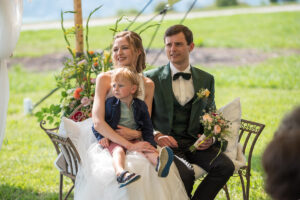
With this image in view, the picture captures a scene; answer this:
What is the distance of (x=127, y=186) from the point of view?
273 centimetres

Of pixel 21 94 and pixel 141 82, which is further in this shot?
pixel 21 94

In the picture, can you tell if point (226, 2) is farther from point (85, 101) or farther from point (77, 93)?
point (85, 101)

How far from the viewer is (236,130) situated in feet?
11.4

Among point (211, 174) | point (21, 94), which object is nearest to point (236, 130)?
point (211, 174)

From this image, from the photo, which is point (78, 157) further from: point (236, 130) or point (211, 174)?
point (236, 130)

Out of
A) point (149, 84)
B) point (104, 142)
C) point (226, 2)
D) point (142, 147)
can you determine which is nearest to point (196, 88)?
point (149, 84)

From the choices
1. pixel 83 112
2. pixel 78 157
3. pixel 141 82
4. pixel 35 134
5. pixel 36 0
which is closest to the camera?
pixel 78 157

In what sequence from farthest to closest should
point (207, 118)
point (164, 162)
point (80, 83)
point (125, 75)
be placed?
point (80, 83) → point (207, 118) → point (125, 75) → point (164, 162)

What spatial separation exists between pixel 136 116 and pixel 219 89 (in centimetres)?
536

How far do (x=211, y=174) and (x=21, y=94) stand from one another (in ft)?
21.3

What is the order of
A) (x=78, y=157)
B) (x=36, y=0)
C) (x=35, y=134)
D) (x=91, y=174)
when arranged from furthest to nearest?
(x=36, y=0) → (x=35, y=134) → (x=78, y=157) → (x=91, y=174)

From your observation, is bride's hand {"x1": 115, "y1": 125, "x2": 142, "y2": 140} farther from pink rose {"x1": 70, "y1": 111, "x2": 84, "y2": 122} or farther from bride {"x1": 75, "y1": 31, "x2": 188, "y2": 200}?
pink rose {"x1": 70, "y1": 111, "x2": 84, "y2": 122}

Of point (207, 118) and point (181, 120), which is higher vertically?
point (207, 118)

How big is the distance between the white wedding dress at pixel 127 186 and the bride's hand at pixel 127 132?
0.16 meters
